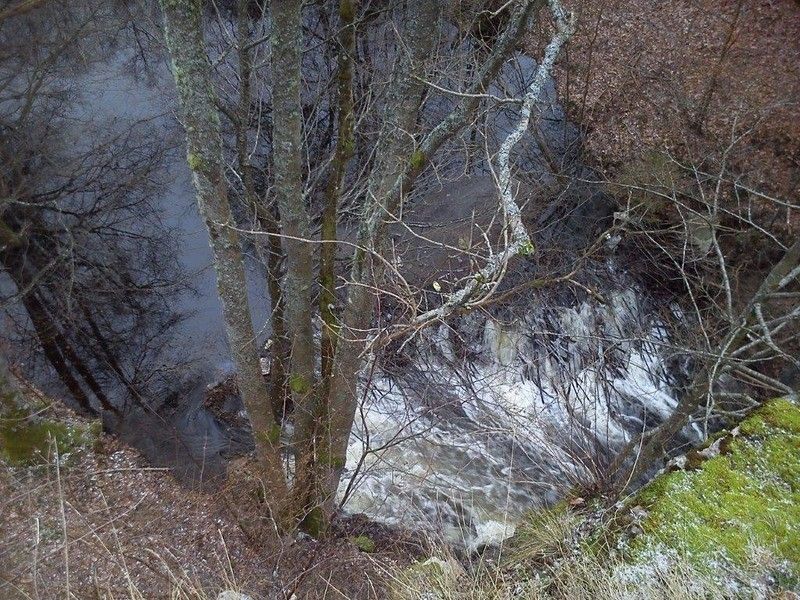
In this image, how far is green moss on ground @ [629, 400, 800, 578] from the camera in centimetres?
263

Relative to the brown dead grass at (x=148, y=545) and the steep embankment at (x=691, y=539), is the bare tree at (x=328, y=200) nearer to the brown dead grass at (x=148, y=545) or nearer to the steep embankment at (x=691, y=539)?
the brown dead grass at (x=148, y=545)

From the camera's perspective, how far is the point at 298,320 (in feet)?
15.8

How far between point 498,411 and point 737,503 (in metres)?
4.69

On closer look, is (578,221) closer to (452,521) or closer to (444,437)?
(444,437)

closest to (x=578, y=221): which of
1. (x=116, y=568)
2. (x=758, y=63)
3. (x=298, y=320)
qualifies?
(x=758, y=63)

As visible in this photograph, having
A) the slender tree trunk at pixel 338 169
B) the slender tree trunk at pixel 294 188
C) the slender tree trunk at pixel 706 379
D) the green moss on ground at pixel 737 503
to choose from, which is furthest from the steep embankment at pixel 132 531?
the green moss on ground at pixel 737 503

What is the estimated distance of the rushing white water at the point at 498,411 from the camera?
6.63 m

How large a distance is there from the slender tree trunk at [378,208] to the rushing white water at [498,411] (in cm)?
140

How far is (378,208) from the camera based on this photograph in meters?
4.20

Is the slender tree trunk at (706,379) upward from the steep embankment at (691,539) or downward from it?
upward

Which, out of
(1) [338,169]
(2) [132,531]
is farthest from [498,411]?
(2) [132,531]

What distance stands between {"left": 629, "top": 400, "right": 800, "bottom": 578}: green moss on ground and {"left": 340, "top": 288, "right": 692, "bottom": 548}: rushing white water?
10.2 ft

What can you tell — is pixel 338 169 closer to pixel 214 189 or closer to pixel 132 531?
pixel 214 189

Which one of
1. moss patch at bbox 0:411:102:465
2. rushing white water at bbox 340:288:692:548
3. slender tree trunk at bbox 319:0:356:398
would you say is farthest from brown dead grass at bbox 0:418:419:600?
slender tree trunk at bbox 319:0:356:398
